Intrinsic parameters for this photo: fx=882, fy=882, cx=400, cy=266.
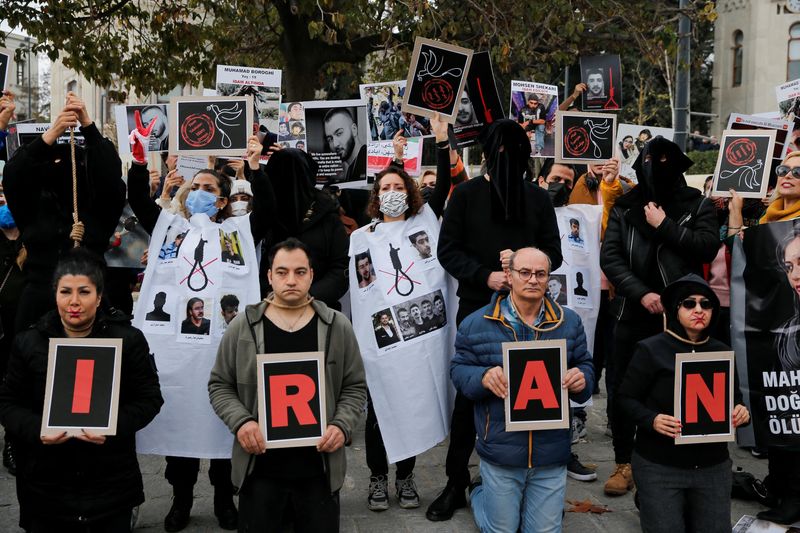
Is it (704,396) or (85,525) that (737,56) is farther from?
(85,525)

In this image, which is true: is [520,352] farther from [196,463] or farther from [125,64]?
[125,64]

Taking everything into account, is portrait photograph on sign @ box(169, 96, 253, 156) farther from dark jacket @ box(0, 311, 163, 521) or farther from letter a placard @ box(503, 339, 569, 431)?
letter a placard @ box(503, 339, 569, 431)

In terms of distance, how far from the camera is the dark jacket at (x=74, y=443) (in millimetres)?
4074

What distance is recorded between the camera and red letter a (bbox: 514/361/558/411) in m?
4.41

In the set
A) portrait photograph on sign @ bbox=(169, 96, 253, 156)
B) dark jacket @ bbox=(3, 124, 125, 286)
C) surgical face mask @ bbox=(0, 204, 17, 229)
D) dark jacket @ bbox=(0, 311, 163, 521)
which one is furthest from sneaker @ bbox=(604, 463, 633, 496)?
surgical face mask @ bbox=(0, 204, 17, 229)

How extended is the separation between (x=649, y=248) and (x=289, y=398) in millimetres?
2576

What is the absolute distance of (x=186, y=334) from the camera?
193 inches

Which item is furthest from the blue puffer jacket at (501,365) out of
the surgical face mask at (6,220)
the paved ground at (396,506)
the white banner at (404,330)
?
the surgical face mask at (6,220)

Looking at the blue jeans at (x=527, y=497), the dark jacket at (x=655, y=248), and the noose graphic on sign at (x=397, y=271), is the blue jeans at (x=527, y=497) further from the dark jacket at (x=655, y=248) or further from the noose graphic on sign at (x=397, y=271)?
the dark jacket at (x=655, y=248)

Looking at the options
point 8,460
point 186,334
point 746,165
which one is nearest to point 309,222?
point 186,334

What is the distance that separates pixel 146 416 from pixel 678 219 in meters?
3.32

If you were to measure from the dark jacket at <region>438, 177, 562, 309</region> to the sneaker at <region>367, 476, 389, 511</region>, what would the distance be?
1.17 meters

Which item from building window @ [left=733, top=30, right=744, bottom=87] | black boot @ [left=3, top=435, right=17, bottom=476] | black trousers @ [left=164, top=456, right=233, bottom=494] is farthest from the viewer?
building window @ [left=733, top=30, right=744, bottom=87]

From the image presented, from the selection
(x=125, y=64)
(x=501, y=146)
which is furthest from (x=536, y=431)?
(x=125, y=64)
